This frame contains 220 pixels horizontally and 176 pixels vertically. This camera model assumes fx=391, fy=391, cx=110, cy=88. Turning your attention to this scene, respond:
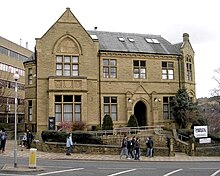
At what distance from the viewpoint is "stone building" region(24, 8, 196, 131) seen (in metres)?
40.8

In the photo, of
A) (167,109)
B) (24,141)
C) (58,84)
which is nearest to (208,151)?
(167,109)

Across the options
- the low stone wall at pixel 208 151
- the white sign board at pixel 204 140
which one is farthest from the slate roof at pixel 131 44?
the low stone wall at pixel 208 151

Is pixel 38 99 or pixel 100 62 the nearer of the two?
pixel 38 99

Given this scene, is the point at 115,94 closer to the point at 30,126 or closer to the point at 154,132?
the point at 154,132

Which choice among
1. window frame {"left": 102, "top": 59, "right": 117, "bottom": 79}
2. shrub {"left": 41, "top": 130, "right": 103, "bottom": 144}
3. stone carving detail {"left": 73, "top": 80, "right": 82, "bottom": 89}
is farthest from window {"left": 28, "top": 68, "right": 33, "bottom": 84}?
shrub {"left": 41, "top": 130, "right": 103, "bottom": 144}

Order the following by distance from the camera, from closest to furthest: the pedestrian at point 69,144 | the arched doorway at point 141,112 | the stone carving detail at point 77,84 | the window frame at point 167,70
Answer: the pedestrian at point 69,144
the stone carving detail at point 77,84
the arched doorway at point 141,112
the window frame at point 167,70

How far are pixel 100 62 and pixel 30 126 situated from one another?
10.5 metres

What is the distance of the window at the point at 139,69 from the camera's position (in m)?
45.5

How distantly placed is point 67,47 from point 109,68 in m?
5.49

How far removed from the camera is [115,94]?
145ft

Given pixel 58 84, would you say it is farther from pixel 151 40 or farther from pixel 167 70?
pixel 151 40

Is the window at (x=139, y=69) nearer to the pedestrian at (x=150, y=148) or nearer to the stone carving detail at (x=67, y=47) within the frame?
the stone carving detail at (x=67, y=47)

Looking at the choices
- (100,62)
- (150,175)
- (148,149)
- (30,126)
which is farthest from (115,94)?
(150,175)

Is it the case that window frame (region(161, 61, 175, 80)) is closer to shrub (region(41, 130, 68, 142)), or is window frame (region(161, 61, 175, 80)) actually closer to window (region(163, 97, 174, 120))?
window (region(163, 97, 174, 120))
